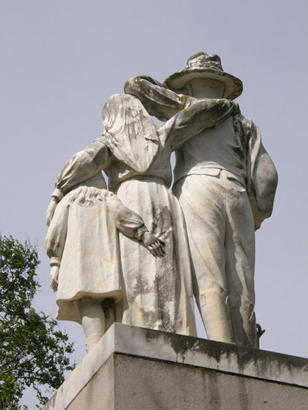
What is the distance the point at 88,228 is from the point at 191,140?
1253 millimetres

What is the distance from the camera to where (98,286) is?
795cm

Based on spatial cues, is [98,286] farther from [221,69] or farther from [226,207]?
[221,69]

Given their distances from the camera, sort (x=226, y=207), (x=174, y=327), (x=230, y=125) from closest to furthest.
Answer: (x=174, y=327) → (x=226, y=207) → (x=230, y=125)

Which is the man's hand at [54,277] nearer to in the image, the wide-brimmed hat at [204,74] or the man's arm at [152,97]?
the man's arm at [152,97]

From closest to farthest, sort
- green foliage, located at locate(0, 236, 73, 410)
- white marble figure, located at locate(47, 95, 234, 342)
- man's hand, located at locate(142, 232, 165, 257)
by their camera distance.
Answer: white marble figure, located at locate(47, 95, 234, 342)
man's hand, located at locate(142, 232, 165, 257)
green foliage, located at locate(0, 236, 73, 410)

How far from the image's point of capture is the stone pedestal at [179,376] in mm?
7113

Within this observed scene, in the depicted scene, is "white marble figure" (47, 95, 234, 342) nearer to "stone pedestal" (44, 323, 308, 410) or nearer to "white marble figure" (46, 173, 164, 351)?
"white marble figure" (46, 173, 164, 351)

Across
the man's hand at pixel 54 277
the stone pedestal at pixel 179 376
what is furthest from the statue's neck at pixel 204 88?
the stone pedestal at pixel 179 376

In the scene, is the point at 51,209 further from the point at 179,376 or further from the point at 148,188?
the point at 179,376

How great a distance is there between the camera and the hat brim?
9.23 m

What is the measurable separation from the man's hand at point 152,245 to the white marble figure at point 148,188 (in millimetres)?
31

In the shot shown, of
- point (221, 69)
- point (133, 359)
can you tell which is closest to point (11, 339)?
point (221, 69)

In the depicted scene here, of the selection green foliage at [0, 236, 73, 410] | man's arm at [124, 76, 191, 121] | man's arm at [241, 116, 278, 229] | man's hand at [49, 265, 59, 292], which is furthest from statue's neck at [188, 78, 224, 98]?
green foliage at [0, 236, 73, 410]

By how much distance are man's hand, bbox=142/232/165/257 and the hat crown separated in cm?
180
